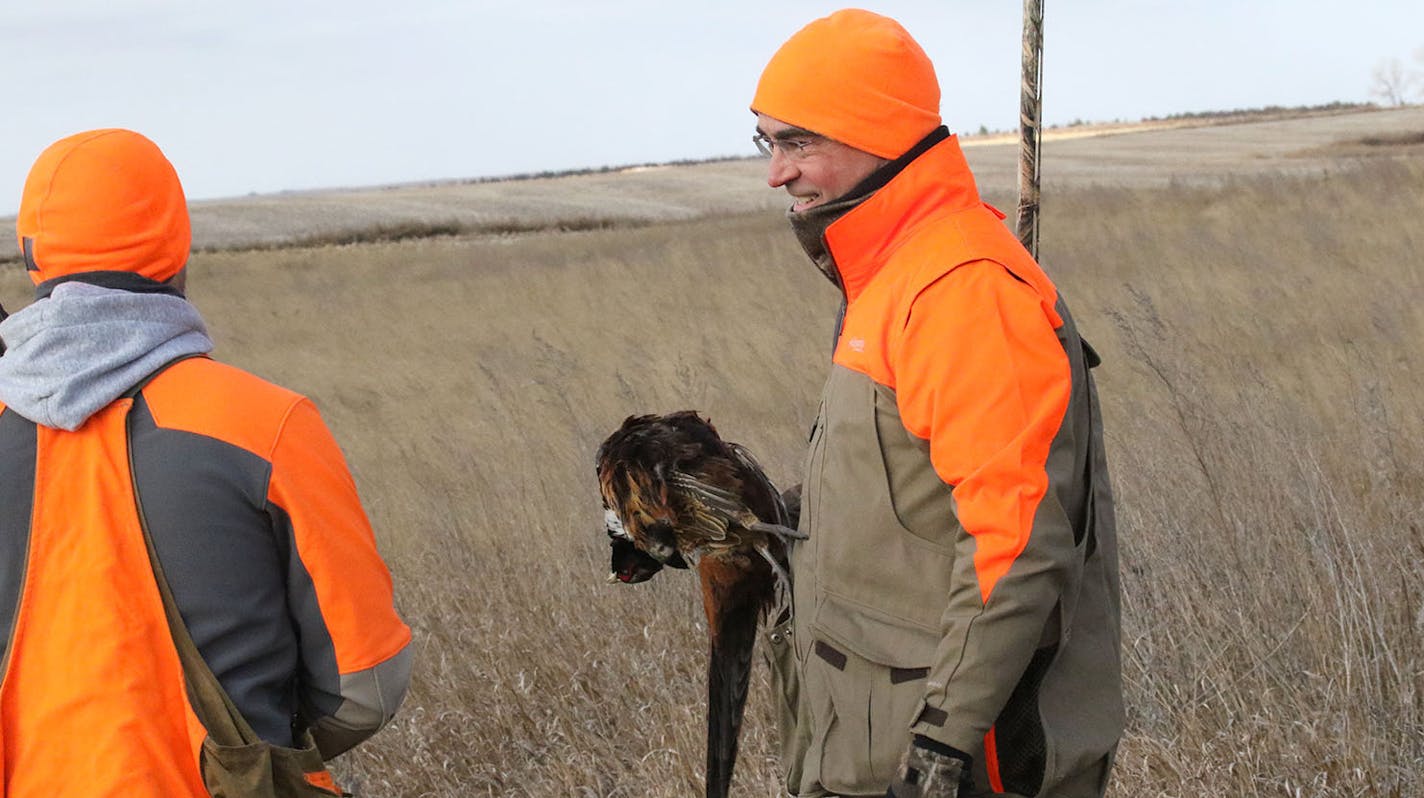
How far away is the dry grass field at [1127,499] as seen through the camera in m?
3.35

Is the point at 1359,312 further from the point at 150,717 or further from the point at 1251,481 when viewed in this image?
the point at 150,717

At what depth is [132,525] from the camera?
6.08ft

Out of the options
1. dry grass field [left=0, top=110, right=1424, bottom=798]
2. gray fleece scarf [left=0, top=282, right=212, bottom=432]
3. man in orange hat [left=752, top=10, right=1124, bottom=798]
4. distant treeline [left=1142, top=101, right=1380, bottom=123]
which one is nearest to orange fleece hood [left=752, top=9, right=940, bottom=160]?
man in orange hat [left=752, top=10, right=1124, bottom=798]

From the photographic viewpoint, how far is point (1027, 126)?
2.72m

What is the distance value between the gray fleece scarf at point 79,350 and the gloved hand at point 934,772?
1.22 meters

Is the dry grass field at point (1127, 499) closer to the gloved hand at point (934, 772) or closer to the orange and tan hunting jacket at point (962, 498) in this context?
the orange and tan hunting jacket at point (962, 498)

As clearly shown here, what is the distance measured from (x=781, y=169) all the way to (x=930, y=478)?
59 centimetres

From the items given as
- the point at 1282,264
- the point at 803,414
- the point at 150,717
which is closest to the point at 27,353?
the point at 150,717

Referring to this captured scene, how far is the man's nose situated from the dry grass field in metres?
1.91

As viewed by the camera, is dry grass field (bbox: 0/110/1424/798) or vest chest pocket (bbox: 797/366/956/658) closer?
vest chest pocket (bbox: 797/366/956/658)

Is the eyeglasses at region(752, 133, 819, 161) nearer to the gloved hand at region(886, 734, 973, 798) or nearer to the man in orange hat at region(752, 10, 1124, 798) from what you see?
the man in orange hat at region(752, 10, 1124, 798)

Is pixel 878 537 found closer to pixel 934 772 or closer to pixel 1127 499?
pixel 934 772

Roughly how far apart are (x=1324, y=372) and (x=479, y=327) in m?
9.61

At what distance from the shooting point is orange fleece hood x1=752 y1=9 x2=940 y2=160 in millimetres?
1974
